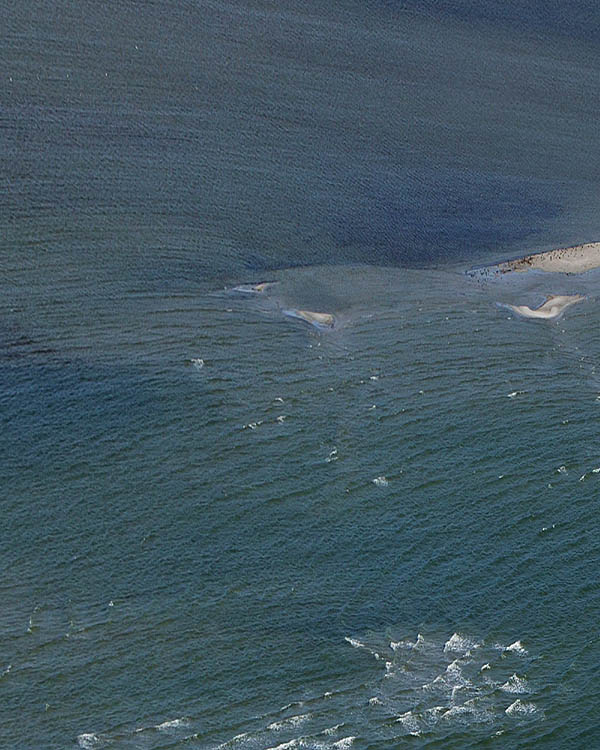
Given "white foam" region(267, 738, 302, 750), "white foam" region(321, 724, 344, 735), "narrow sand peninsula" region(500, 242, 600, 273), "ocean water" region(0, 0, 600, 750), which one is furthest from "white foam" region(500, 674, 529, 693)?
"narrow sand peninsula" region(500, 242, 600, 273)

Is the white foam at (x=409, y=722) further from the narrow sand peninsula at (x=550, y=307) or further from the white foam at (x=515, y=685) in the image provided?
the narrow sand peninsula at (x=550, y=307)

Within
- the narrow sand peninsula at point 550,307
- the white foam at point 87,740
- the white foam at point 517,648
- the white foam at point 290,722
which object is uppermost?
the narrow sand peninsula at point 550,307

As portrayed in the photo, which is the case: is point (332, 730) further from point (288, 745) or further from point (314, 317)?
point (314, 317)

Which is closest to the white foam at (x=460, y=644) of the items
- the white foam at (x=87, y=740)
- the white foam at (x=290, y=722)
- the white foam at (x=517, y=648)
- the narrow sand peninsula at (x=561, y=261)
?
the white foam at (x=517, y=648)

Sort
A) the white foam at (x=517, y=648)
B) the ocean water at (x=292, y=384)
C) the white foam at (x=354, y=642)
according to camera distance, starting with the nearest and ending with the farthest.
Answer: the ocean water at (x=292, y=384)
the white foam at (x=354, y=642)
the white foam at (x=517, y=648)

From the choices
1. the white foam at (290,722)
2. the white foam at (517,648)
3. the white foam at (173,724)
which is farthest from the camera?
the white foam at (517,648)

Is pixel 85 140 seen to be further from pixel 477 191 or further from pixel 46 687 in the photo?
pixel 46 687

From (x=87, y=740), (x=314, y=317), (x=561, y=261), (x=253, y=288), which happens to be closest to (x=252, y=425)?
(x=314, y=317)
